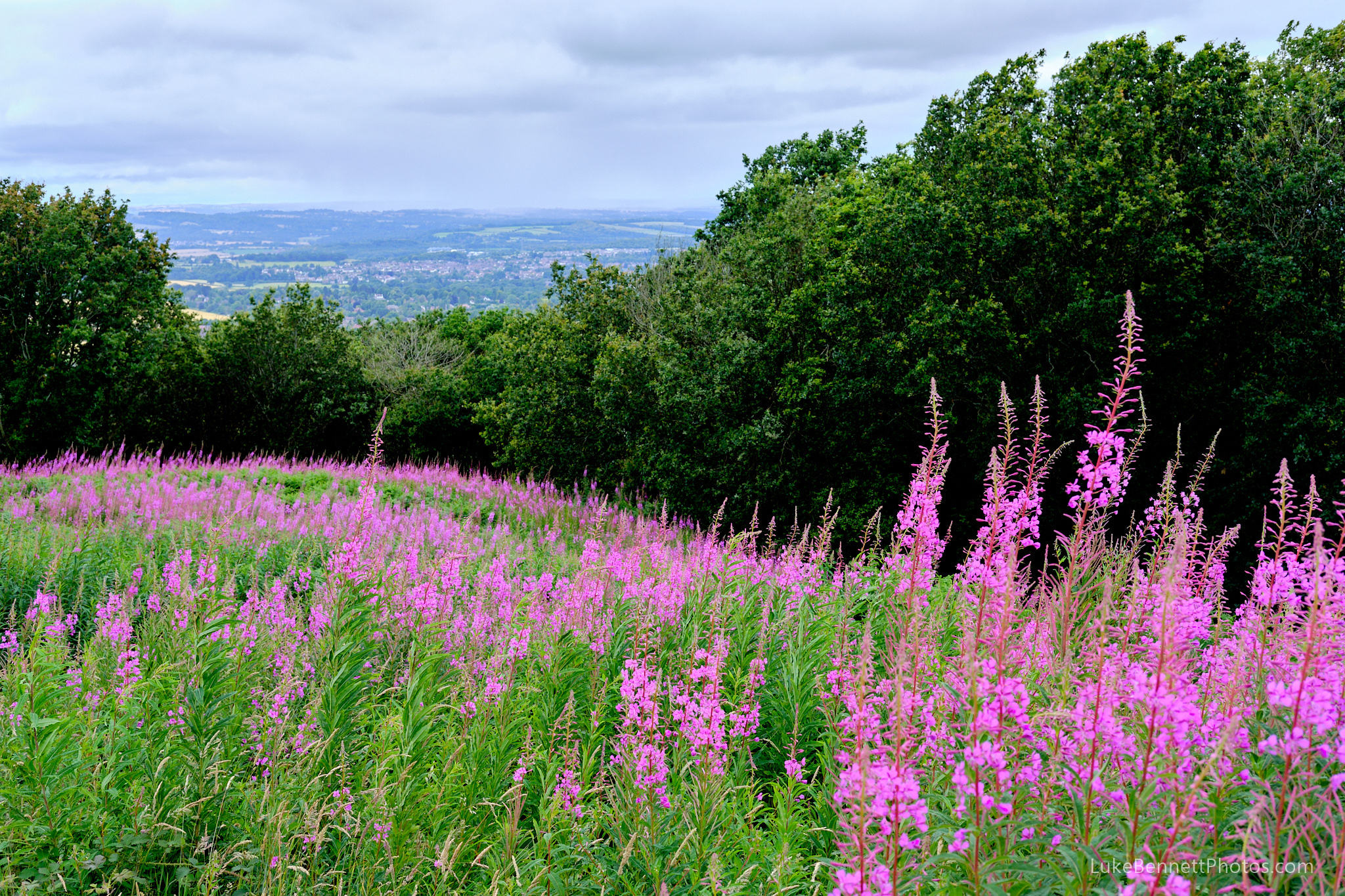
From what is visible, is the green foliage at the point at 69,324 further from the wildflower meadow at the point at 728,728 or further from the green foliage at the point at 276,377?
the wildflower meadow at the point at 728,728

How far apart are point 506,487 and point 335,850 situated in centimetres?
1407

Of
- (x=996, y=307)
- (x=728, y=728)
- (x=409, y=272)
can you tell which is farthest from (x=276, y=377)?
(x=409, y=272)

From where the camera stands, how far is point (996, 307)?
57.5ft

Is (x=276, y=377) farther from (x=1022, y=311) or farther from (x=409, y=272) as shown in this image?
(x=409, y=272)

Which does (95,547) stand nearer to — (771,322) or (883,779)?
(883,779)

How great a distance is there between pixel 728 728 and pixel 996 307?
15.4 metres

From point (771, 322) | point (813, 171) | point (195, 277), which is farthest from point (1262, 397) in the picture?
point (195, 277)

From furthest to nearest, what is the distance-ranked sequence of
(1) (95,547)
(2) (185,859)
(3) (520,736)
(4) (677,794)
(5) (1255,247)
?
(5) (1255,247) < (1) (95,547) < (3) (520,736) < (4) (677,794) < (2) (185,859)

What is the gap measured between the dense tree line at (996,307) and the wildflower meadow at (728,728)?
1198 centimetres

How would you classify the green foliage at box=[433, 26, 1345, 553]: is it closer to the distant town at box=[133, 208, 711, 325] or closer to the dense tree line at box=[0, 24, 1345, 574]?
the dense tree line at box=[0, 24, 1345, 574]

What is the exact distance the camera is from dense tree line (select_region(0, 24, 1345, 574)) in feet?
53.6

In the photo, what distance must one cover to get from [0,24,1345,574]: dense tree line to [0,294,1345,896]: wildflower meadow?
12.0 m

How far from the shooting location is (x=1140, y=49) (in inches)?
711

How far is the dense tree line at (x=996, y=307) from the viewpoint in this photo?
1634 cm
